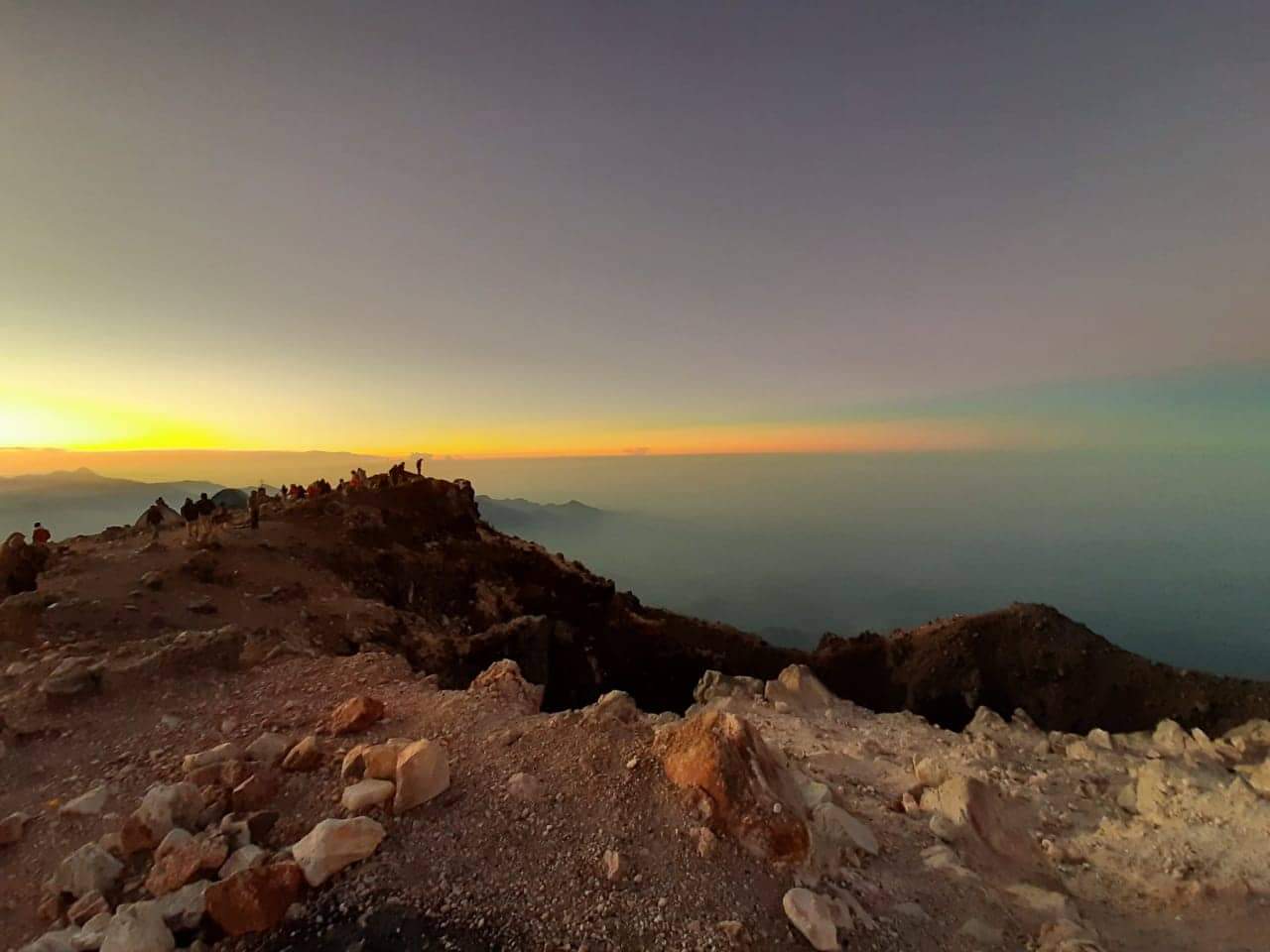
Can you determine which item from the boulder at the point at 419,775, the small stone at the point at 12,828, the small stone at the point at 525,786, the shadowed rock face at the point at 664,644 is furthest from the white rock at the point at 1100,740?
the small stone at the point at 12,828

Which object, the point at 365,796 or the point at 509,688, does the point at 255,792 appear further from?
the point at 509,688

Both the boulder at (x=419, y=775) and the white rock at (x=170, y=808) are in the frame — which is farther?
the boulder at (x=419, y=775)

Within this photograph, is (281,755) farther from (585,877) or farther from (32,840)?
(585,877)

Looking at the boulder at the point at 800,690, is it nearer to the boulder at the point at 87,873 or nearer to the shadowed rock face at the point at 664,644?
the shadowed rock face at the point at 664,644

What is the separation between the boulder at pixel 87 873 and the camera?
477cm

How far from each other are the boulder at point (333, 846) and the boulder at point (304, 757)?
1.39 m

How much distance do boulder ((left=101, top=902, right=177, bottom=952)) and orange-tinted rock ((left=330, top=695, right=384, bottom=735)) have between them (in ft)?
10.2

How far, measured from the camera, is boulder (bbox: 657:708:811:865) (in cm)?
571

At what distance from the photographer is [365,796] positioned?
5.66 metres

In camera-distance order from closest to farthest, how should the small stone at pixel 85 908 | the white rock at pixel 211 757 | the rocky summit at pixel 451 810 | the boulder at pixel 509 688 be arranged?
the small stone at pixel 85 908 < the rocky summit at pixel 451 810 < the white rock at pixel 211 757 < the boulder at pixel 509 688

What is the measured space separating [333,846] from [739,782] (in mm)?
3782

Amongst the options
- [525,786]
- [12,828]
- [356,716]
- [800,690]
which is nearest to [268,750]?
[356,716]

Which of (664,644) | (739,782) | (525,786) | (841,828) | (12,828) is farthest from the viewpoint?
(664,644)

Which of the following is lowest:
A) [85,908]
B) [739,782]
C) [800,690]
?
[800,690]
